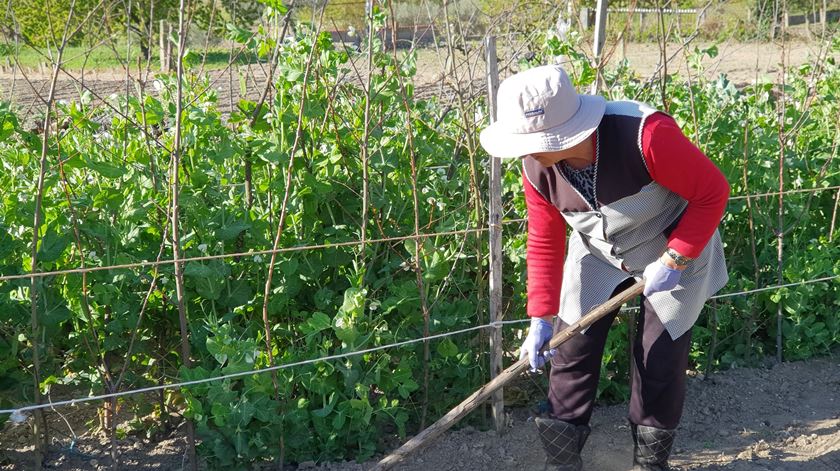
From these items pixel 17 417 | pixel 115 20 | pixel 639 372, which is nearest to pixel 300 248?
→ pixel 17 417

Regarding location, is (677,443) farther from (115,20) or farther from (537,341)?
(115,20)

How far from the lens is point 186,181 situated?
295 centimetres

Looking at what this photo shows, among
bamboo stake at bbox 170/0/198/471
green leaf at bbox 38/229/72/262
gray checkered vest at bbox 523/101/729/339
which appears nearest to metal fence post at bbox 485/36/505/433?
gray checkered vest at bbox 523/101/729/339

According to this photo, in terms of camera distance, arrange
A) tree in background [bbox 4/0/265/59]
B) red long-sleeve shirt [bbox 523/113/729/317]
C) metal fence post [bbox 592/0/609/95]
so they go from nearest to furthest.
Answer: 1. red long-sleeve shirt [bbox 523/113/729/317]
2. tree in background [bbox 4/0/265/59]
3. metal fence post [bbox 592/0/609/95]

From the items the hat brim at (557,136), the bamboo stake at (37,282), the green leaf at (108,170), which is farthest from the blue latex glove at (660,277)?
the bamboo stake at (37,282)

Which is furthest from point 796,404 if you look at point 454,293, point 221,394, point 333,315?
point 221,394

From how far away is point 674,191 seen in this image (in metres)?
2.40

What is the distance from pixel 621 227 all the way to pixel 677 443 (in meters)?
1.18

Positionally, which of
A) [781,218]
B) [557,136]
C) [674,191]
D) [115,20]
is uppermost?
[115,20]

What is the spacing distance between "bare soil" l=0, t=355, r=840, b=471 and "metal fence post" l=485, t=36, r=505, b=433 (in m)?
0.16

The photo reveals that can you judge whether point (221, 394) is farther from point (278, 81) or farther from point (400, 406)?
point (278, 81)

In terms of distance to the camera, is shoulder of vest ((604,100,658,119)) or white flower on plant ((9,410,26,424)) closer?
shoulder of vest ((604,100,658,119))

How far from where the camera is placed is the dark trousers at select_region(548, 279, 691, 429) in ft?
8.99

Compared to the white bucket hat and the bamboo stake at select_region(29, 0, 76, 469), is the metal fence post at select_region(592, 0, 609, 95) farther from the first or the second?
the bamboo stake at select_region(29, 0, 76, 469)
